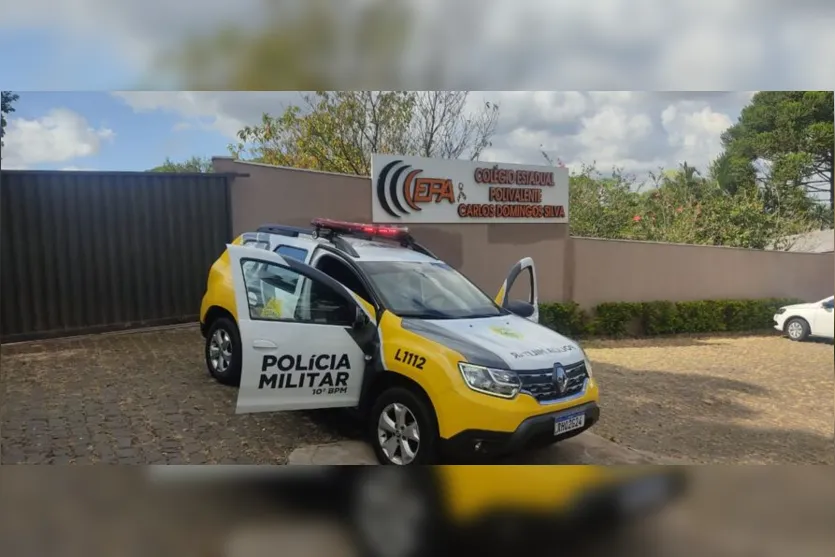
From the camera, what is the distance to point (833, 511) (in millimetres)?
3523

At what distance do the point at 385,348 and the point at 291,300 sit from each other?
0.57 m

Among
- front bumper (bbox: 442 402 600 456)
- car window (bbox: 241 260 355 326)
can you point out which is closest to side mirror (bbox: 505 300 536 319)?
front bumper (bbox: 442 402 600 456)

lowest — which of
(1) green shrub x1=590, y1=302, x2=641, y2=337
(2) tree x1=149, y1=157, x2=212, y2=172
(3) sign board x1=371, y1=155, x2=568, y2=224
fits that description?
(1) green shrub x1=590, y1=302, x2=641, y2=337

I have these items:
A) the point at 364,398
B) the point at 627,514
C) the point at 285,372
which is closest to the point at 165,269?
the point at 285,372

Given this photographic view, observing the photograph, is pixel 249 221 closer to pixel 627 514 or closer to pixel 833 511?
pixel 627 514

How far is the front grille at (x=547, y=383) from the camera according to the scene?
112 inches

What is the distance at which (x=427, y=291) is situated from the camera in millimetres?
3342

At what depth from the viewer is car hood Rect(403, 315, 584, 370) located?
2863 mm

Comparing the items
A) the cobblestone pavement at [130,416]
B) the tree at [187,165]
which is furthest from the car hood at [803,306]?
the tree at [187,165]

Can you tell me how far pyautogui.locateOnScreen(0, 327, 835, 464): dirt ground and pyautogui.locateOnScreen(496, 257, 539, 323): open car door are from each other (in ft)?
1.87

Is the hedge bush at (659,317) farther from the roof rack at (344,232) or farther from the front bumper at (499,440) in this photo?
the roof rack at (344,232)

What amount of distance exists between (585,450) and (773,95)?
236 centimetres

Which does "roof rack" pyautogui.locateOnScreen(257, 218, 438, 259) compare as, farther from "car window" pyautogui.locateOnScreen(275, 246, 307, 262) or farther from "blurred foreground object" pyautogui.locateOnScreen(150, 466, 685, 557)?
"blurred foreground object" pyautogui.locateOnScreen(150, 466, 685, 557)

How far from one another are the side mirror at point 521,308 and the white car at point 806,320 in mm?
1459
